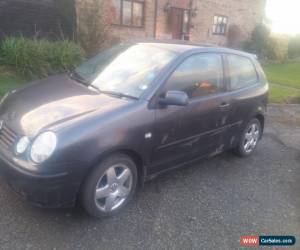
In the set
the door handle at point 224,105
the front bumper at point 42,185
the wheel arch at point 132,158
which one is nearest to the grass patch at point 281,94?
the door handle at point 224,105

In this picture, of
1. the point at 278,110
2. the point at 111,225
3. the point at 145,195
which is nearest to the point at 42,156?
the point at 111,225

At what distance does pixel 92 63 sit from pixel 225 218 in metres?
2.57

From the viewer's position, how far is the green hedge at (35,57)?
8.41 metres

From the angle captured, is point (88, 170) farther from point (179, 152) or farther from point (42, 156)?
point (179, 152)

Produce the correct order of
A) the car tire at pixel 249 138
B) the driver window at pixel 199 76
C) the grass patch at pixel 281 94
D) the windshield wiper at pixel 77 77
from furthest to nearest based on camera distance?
the grass patch at pixel 281 94 < the car tire at pixel 249 138 < the windshield wiper at pixel 77 77 < the driver window at pixel 199 76

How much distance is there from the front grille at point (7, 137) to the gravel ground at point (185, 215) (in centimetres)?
72

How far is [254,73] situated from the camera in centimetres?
513

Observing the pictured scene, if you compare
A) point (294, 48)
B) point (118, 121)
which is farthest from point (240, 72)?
point (294, 48)

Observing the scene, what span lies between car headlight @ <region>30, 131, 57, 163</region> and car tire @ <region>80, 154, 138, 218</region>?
45 cm

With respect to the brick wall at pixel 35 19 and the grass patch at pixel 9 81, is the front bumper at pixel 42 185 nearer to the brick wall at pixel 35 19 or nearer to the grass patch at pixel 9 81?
the grass patch at pixel 9 81

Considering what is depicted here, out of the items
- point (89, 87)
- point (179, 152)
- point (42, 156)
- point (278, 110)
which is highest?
point (89, 87)

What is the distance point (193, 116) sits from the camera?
12.5 ft

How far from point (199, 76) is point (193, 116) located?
0.52 metres

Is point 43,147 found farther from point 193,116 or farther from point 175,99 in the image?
point 193,116
